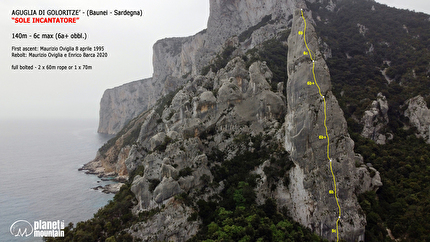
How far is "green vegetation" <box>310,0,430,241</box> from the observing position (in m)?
27.3

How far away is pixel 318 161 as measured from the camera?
2669cm

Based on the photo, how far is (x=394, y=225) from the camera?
26.7 meters

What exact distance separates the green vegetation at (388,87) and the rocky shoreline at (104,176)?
173 feet

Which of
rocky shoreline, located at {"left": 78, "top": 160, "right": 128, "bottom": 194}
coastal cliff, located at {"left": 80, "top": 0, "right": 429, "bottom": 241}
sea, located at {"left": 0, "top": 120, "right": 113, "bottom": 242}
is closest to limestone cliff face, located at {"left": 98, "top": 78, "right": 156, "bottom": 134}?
sea, located at {"left": 0, "top": 120, "right": 113, "bottom": 242}

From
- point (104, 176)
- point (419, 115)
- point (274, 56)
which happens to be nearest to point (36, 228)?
point (104, 176)

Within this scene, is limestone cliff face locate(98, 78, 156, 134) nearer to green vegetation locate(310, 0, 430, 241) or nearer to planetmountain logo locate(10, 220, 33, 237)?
planetmountain logo locate(10, 220, 33, 237)

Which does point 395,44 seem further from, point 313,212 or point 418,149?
point 313,212

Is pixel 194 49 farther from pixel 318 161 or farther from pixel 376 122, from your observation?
pixel 318 161

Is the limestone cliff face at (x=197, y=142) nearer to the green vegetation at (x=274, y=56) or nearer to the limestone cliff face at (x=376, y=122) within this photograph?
the green vegetation at (x=274, y=56)

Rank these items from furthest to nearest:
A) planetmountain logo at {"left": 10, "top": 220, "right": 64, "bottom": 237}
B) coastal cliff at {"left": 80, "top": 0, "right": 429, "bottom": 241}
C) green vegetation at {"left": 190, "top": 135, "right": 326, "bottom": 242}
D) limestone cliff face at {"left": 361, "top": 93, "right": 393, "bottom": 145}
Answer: planetmountain logo at {"left": 10, "top": 220, "right": 64, "bottom": 237} < limestone cliff face at {"left": 361, "top": 93, "right": 393, "bottom": 145} < coastal cliff at {"left": 80, "top": 0, "right": 429, "bottom": 241} < green vegetation at {"left": 190, "top": 135, "right": 326, "bottom": 242}

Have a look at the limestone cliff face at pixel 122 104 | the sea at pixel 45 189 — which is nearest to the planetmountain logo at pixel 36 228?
the sea at pixel 45 189

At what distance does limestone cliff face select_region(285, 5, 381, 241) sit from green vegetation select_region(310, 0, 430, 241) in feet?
9.54

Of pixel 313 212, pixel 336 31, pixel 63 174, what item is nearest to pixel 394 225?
pixel 313 212

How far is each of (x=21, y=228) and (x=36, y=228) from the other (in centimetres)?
339
